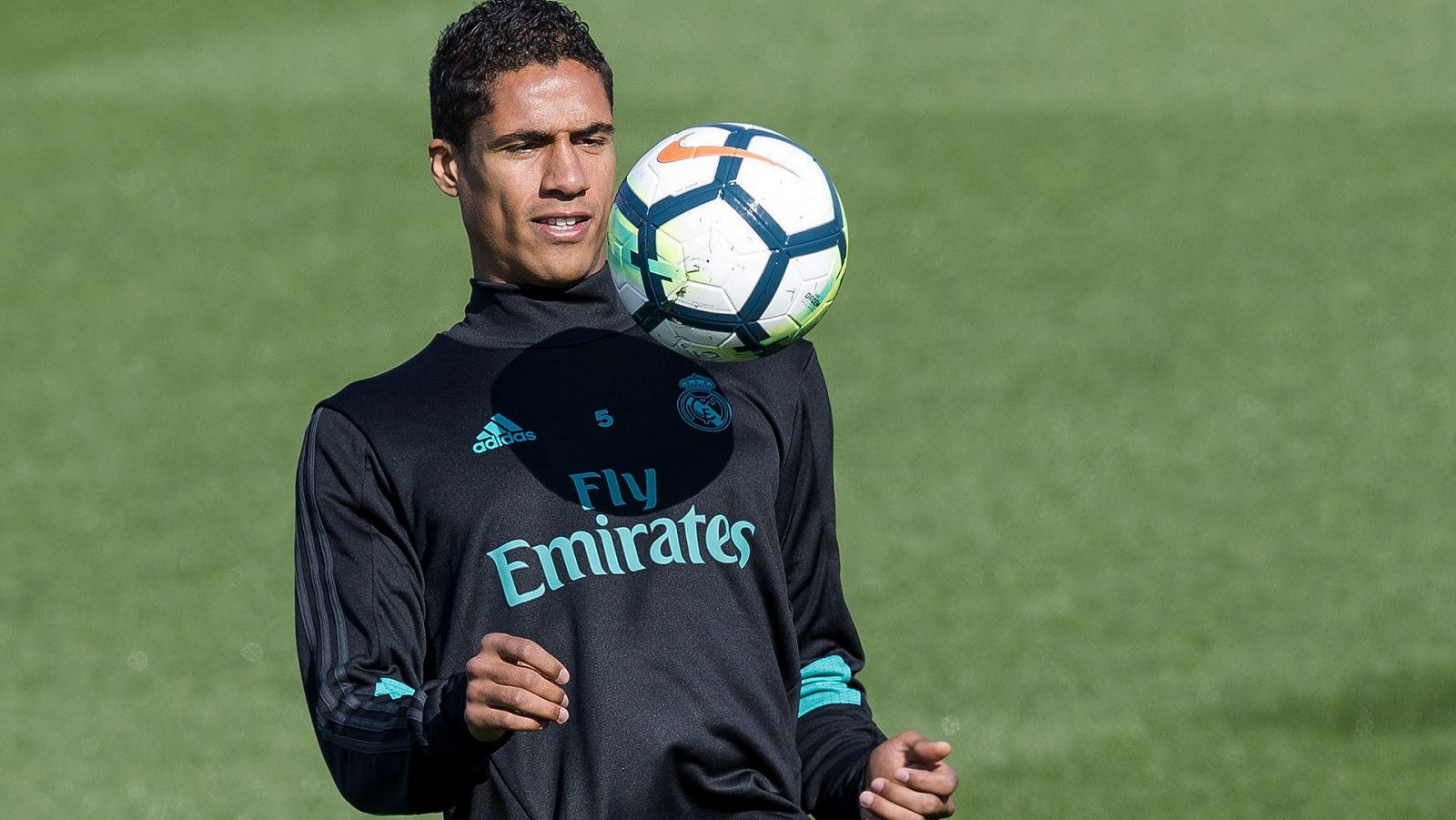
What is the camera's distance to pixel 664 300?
3.46 metres

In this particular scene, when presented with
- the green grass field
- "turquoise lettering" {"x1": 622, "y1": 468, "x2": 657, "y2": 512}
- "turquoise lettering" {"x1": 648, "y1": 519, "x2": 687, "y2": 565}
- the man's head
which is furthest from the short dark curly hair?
the green grass field

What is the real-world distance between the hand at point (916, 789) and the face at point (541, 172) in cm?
104

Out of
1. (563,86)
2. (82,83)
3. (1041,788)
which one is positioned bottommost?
(1041,788)

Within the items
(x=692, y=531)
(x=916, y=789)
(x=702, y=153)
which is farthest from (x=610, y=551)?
(x=702, y=153)

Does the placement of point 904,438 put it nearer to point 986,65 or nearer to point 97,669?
point 97,669

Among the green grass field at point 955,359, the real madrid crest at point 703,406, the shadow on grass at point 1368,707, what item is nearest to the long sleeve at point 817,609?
the real madrid crest at point 703,406

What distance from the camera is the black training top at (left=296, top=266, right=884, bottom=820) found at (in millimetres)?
3273

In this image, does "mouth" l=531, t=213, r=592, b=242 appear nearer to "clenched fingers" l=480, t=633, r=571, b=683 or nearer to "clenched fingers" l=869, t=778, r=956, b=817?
"clenched fingers" l=480, t=633, r=571, b=683

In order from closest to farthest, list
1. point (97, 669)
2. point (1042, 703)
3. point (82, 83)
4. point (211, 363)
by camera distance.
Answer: point (1042, 703)
point (97, 669)
point (211, 363)
point (82, 83)

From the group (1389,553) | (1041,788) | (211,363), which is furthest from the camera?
(211,363)

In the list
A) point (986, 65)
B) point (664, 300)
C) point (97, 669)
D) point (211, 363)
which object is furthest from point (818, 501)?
point (986, 65)

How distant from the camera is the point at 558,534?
10.9ft

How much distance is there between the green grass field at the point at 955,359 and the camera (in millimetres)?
8273

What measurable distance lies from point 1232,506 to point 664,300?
23.3ft
